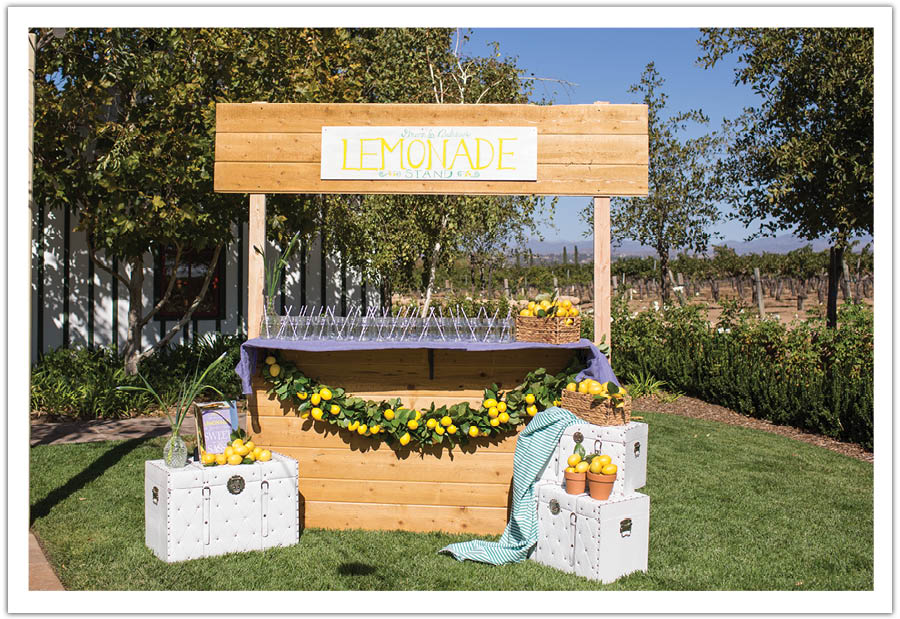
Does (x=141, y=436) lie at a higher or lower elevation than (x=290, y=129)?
lower

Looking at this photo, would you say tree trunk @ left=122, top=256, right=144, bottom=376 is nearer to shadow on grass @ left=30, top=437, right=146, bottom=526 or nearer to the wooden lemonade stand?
shadow on grass @ left=30, top=437, right=146, bottom=526

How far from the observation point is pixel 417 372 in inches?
208

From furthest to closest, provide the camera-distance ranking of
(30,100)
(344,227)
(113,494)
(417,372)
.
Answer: (344,227), (113,494), (417,372), (30,100)

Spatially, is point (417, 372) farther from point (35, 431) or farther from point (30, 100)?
point (35, 431)

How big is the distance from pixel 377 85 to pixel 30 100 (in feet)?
29.4

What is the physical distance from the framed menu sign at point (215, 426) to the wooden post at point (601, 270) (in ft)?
7.57

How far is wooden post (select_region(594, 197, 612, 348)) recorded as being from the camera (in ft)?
17.3

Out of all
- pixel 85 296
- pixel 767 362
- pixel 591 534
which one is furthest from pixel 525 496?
pixel 85 296

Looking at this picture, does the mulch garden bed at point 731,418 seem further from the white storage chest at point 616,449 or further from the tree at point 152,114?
the tree at point 152,114

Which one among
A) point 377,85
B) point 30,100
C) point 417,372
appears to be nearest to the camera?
point 30,100

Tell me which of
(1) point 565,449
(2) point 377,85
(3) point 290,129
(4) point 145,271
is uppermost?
(2) point 377,85

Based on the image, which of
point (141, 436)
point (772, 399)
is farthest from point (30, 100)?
point (772, 399)

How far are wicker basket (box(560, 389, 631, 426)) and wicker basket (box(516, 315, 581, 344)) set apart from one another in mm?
352
